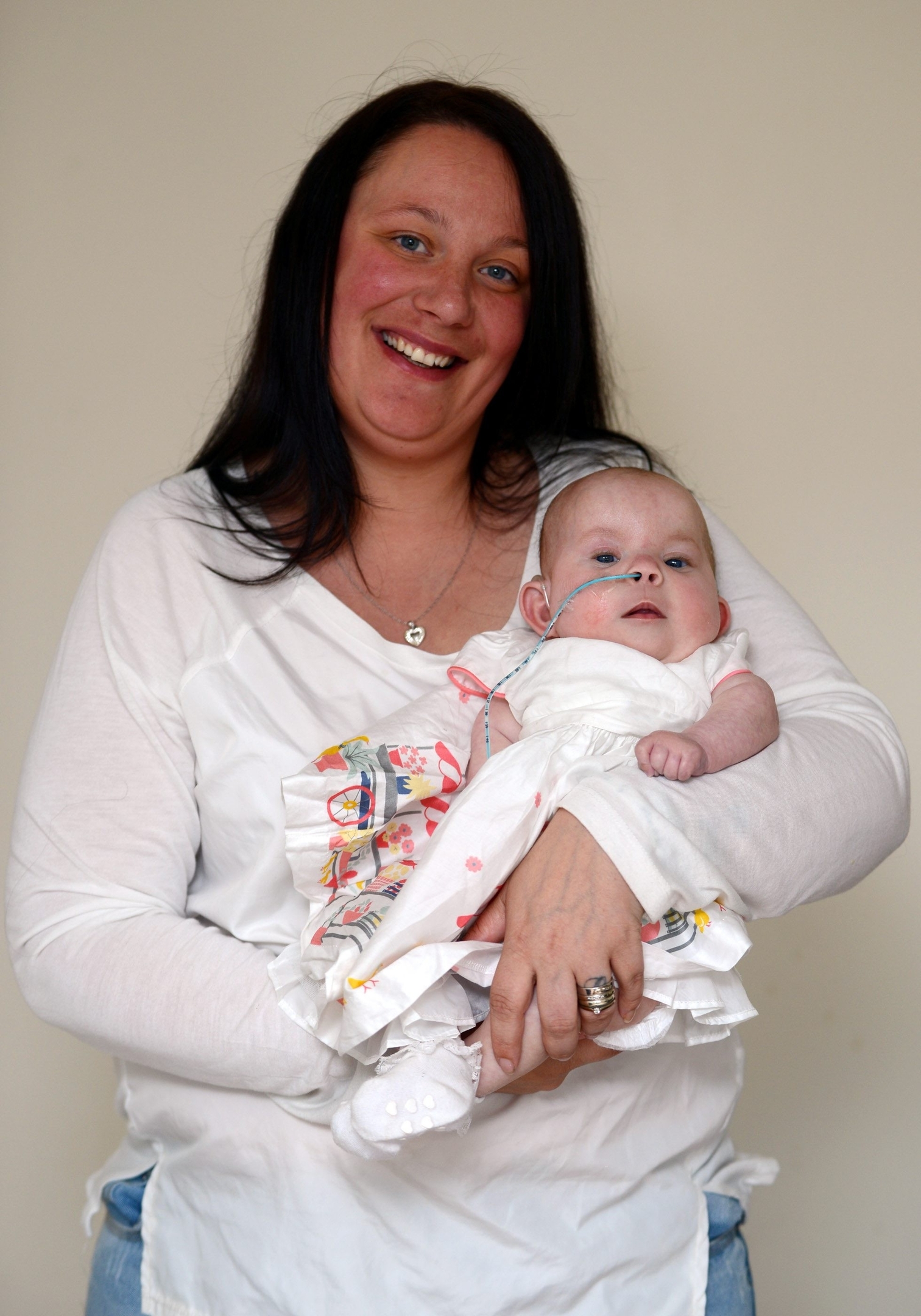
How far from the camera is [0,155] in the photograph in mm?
2490

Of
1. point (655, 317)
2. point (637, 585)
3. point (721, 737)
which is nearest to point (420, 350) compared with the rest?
point (637, 585)

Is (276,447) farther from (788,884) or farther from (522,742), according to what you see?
(788,884)

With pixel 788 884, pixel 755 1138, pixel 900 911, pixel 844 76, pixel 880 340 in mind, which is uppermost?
pixel 844 76

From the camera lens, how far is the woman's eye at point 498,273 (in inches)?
68.1

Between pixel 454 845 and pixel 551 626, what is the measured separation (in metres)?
0.37

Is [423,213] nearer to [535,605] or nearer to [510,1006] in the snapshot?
[535,605]

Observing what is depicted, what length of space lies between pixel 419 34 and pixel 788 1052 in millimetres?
2183

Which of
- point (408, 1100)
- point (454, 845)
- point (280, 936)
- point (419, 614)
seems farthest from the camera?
point (419, 614)

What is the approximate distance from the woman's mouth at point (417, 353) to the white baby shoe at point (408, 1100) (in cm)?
89

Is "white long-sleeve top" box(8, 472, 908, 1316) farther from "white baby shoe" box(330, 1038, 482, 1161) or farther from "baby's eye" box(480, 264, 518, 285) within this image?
"baby's eye" box(480, 264, 518, 285)

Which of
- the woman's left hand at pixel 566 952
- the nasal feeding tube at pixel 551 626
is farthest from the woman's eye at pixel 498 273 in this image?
the woman's left hand at pixel 566 952

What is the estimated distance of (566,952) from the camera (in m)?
A: 1.13

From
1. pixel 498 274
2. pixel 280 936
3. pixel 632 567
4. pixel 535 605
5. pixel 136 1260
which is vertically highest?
pixel 498 274

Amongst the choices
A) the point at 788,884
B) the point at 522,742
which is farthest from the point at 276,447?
the point at 788,884
